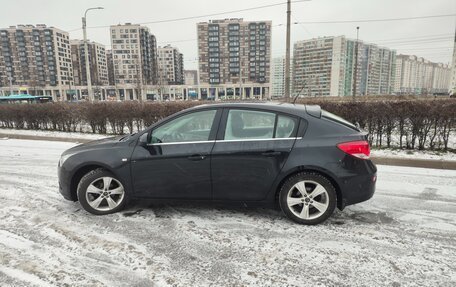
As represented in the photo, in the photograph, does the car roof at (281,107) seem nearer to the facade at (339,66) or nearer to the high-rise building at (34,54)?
the facade at (339,66)

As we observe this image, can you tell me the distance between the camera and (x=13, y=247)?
3.20 meters

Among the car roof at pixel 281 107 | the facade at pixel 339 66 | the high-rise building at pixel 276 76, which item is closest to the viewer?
the car roof at pixel 281 107

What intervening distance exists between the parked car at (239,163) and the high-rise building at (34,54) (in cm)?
11859

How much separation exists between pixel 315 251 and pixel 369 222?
3.73 ft

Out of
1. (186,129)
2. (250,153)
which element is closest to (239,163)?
(250,153)

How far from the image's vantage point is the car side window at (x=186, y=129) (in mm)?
3861

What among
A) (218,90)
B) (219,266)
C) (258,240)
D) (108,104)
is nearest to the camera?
(219,266)

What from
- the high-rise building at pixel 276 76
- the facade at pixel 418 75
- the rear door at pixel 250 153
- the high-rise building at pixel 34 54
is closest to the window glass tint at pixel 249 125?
the rear door at pixel 250 153

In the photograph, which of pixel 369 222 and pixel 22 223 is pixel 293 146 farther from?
pixel 22 223

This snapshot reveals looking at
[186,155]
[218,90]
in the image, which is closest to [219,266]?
[186,155]

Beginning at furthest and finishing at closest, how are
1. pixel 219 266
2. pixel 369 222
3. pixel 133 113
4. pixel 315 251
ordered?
pixel 133 113
pixel 369 222
pixel 315 251
pixel 219 266

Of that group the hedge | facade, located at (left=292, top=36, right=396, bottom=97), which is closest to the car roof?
the hedge

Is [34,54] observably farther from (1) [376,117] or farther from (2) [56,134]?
(1) [376,117]

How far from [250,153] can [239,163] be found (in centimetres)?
18
